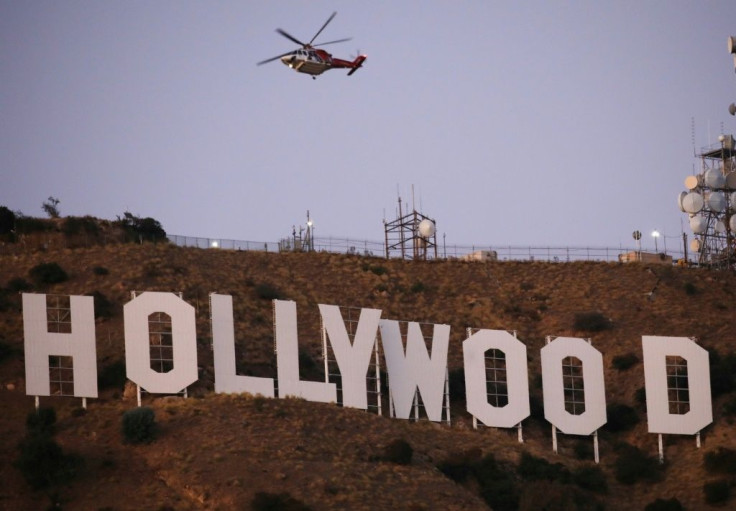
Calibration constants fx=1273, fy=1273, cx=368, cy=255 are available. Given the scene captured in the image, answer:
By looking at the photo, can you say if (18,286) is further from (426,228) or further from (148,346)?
(426,228)

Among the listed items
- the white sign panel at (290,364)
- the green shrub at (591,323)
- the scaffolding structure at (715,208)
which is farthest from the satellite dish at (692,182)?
the white sign panel at (290,364)

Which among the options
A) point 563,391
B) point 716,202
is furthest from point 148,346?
point 716,202

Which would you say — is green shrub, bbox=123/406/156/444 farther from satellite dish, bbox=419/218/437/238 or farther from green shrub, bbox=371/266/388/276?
satellite dish, bbox=419/218/437/238

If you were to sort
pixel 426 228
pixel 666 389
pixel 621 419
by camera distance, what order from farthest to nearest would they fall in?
pixel 426 228
pixel 621 419
pixel 666 389

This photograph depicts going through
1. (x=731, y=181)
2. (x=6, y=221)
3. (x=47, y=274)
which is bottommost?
(x=47, y=274)

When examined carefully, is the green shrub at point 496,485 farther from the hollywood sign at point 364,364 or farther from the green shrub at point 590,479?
the hollywood sign at point 364,364

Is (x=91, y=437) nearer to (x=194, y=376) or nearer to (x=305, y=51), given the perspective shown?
(x=194, y=376)

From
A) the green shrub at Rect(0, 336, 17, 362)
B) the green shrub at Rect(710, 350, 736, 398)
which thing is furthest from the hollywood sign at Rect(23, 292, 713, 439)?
the green shrub at Rect(0, 336, 17, 362)

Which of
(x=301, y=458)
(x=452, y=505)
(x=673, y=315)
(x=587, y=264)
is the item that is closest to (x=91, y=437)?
(x=301, y=458)
